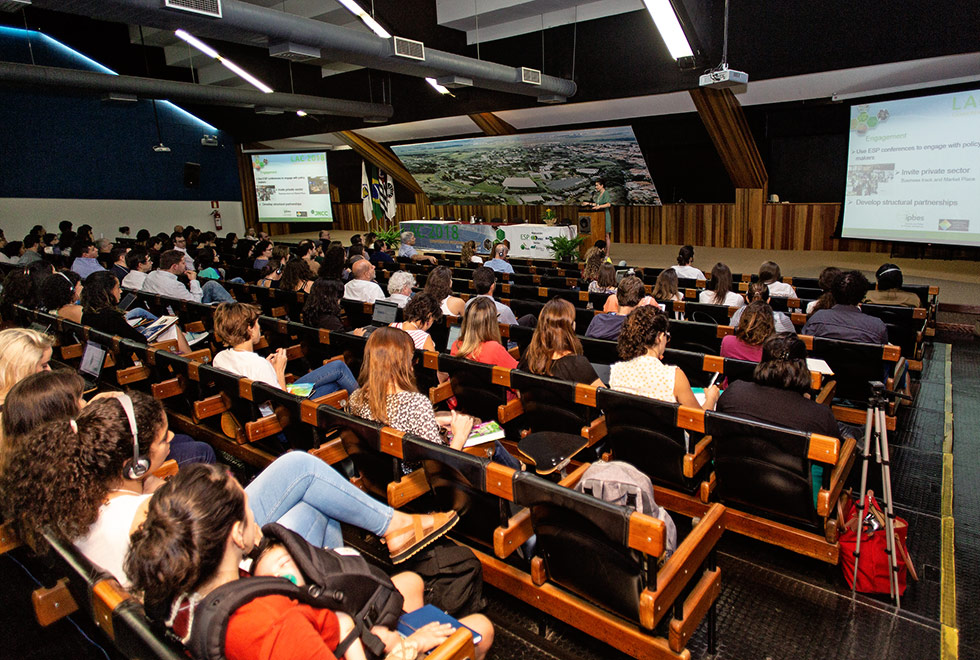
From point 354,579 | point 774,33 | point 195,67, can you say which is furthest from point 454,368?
point 195,67

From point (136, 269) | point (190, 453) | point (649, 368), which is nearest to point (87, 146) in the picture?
point (136, 269)

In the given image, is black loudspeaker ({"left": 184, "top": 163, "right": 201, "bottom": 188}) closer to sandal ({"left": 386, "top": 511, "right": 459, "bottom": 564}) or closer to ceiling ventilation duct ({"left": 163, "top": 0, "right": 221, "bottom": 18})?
ceiling ventilation duct ({"left": 163, "top": 0, "right": 221, "bottom": 18})

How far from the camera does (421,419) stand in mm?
2322

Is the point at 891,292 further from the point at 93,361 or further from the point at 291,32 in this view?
the point at 291,32

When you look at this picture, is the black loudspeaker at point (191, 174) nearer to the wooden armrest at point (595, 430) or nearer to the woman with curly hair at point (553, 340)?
the woman with curly hair at point (553, 340)

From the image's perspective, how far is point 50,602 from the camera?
1717 mm

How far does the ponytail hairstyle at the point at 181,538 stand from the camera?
1113 mm

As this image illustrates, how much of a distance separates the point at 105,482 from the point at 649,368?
2.14 metres

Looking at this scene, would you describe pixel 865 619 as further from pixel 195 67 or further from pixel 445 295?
pixel 195 67

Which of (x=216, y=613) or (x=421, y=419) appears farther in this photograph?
(x=421, y=419)

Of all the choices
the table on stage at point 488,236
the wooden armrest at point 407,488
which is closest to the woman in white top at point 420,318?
the wooden armrest at point 407,488

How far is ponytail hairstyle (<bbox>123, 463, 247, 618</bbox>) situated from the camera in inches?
43.8

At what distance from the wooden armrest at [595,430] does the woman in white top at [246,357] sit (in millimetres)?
1368

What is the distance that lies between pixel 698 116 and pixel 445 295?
7496 mm
